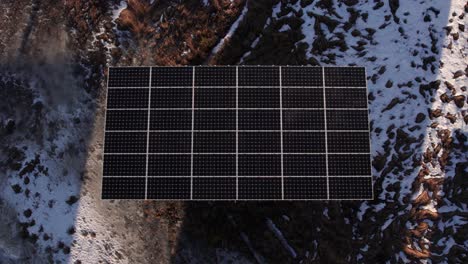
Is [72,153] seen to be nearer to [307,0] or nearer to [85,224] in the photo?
[85,224]

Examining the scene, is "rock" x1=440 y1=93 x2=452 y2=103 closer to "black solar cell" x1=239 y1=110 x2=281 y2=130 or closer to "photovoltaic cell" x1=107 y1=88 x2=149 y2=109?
"black solar cell" x1=239 y1=110 x2=281 y2=130

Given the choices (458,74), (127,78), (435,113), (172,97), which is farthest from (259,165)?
(458,74)

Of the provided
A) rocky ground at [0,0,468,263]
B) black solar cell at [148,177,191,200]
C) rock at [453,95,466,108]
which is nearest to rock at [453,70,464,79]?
rocky ground at [0,0,468,263]

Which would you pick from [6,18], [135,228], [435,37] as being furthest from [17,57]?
[435,37]

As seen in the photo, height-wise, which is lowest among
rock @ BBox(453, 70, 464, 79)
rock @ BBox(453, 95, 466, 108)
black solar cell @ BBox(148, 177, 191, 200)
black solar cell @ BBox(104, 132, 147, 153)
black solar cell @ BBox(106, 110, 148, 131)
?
black solar cell @ BBox(148, 177, 191, 200)

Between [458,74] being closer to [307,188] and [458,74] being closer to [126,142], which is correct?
[307,188]

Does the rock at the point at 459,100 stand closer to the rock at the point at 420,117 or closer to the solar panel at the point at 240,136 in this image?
the rock at the point at 420,117
